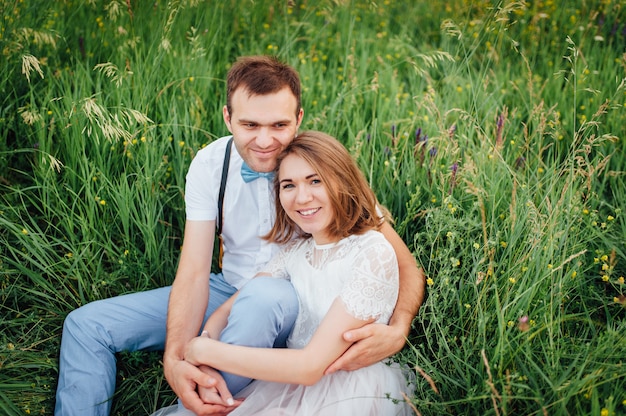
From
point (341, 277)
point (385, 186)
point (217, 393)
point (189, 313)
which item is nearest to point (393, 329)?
point (341, 277)

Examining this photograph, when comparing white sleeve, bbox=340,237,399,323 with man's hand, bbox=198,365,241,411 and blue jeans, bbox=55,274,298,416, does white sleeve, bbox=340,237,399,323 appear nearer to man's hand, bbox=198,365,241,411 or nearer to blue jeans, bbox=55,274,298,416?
blue jeans, bbox=55,274,298,416

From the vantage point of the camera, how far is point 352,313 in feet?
7.07

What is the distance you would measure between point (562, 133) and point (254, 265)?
2087 millimetres

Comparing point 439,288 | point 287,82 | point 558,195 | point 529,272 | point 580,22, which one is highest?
point 580,22

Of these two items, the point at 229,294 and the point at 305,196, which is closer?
the point at 305,196

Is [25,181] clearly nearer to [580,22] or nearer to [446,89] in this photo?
[446,89]

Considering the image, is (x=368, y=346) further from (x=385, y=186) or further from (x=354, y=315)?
(x=385, y=186)

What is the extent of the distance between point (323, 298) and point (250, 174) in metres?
0.75

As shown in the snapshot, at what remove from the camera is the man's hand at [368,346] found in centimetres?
214

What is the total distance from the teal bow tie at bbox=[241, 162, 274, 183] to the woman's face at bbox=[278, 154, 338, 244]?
0.30 m

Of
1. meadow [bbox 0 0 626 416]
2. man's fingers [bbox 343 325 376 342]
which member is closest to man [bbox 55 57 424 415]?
man's fingers [bbox 343 325 376 342]

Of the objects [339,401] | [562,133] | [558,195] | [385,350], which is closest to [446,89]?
[562,133]

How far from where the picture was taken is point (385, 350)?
2270mm

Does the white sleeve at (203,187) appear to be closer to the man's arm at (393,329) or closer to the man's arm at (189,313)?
the man's arm at (189,313)
